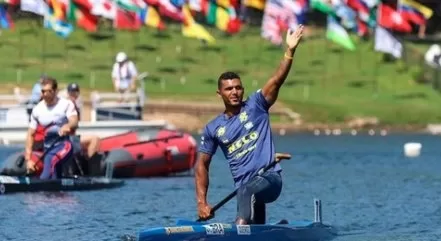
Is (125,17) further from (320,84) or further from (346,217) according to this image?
(346,217)

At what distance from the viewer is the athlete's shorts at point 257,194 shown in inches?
671

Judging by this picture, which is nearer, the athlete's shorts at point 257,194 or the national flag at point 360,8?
the athlete's shorts at point 257,194

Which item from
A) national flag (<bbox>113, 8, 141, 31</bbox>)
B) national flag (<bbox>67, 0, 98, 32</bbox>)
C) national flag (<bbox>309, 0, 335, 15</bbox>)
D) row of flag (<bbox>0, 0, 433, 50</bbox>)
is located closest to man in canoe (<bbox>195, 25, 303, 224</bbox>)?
row of flag (<bbox>0, 0, 433, 50</bbox>)

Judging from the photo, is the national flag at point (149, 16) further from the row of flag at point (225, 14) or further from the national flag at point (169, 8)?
the national flag at point (169, 8)

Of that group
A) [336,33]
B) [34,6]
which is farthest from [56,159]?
[336,33]

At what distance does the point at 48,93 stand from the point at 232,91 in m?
8.71

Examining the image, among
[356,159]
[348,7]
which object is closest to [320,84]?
[348,7]

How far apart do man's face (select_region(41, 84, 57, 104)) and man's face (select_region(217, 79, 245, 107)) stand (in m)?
8.36

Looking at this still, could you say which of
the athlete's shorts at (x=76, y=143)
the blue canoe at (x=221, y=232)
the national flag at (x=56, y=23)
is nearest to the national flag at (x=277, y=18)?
the national flag at (x=56, y=23)

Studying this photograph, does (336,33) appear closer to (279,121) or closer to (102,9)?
(279,121)

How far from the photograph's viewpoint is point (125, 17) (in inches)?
2144

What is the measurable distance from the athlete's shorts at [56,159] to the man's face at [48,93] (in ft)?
3.47

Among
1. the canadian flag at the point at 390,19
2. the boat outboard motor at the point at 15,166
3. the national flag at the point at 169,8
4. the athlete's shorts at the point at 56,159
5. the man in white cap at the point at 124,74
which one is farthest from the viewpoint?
the canadian flag at the point at 390,19

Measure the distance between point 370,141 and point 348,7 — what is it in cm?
875
